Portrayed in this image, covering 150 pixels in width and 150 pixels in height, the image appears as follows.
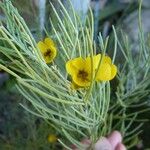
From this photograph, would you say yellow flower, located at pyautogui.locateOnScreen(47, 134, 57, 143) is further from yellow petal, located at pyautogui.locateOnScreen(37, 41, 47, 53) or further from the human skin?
yellow petal, located at pyautogui.locateOnScreen(37, 41, 47, 53)

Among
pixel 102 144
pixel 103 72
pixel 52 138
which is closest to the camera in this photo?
pixel 103 72

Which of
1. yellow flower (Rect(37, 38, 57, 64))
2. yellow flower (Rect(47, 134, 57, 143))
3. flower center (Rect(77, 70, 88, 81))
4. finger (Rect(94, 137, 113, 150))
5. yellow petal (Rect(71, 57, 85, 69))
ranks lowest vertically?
yellow flower (Rect(47, 134, 57, 143))

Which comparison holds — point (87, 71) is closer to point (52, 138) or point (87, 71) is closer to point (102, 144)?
point (102, 144)

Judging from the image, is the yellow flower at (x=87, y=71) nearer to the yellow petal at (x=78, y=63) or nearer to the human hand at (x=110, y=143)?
the yellow petal at (x=78, y=63)

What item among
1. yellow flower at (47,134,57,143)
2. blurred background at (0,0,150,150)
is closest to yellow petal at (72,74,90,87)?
blurred background at (0,0,150,150)

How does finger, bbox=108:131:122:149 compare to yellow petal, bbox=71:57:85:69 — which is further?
finger, bbox=108:131:122:149

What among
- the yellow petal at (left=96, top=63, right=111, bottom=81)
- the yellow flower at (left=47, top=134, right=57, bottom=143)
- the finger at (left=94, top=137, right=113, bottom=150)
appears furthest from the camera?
the yellow flower at (left=47, top=134, right=57, bottom=143)

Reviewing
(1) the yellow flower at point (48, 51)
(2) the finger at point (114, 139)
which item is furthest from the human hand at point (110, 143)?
(1) the yellow flower at point (48, 51)

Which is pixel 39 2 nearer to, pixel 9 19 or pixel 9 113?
pixel 9 19

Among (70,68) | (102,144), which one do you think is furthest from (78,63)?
(102,144)

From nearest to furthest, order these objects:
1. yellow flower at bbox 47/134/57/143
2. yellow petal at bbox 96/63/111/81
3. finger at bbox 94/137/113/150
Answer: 1. yellow petal at bbox 96/63/111/81
2. finger at bbox 94/137/113/150
3. yellow flower at bbox 47/134/57/143

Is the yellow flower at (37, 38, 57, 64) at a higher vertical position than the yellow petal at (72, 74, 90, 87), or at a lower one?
higher

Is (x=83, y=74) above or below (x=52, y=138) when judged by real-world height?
above
